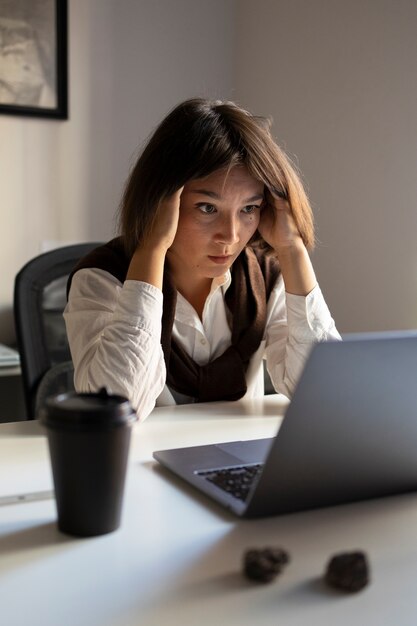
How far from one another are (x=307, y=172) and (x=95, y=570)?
1.95 m

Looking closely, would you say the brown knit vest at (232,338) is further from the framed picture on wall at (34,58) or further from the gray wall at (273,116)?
the framed picture on wall at (34,58)

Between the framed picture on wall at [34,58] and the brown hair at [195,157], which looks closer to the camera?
the brown hair at [195,157]

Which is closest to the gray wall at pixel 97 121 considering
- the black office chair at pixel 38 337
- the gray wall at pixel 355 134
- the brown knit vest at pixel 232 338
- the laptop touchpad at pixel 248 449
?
the gray wall at pixel 355 134

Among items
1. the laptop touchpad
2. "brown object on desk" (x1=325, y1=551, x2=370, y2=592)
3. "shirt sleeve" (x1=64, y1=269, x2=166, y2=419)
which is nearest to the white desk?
"brown object on desk" (x1=325, y1=551, x2=370, y2=592)

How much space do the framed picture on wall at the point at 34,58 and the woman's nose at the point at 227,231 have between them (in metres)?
1.33

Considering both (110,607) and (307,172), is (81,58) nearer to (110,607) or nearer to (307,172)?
(307,172)

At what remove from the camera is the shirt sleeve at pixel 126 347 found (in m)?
1.23

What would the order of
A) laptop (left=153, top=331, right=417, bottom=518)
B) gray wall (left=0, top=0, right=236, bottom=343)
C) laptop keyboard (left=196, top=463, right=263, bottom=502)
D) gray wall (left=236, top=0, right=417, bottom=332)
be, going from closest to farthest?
laptop (left=153, top=331, right=417, bottom=518) → laptop keyboard (left=196, top=463, right=263, bottom=502) → gray wall (left=236, top=0, right=417, bottom=332) → gray wall (left=0, top=0, right=236, bottom=343)

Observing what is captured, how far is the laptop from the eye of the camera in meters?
0.68

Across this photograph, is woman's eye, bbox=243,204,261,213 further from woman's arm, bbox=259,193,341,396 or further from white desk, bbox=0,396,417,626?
white desk, bbox=0,396,417,626

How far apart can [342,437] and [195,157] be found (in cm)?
72

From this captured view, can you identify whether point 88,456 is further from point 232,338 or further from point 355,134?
point 355,134

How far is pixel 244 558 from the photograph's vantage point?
0.63m

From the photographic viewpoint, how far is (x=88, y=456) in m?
0.67
